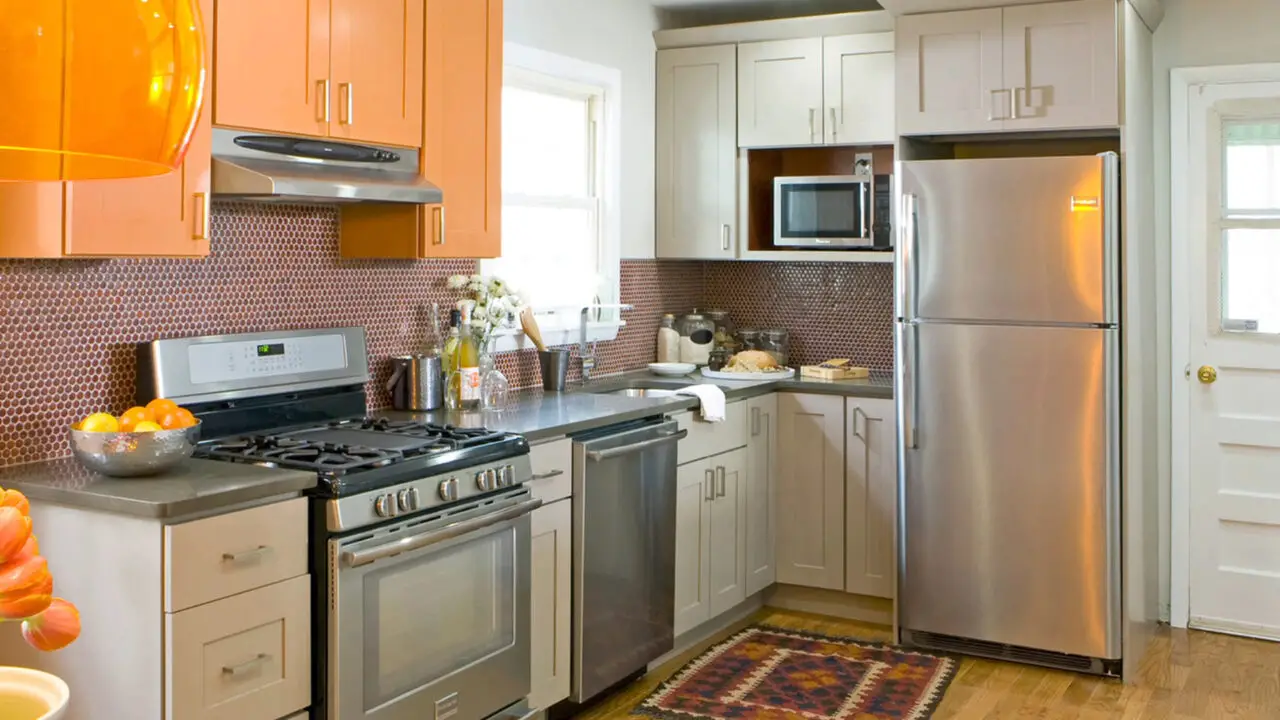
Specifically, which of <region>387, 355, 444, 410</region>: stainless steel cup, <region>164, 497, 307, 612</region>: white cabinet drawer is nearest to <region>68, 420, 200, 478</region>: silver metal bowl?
<region>164, 497, 307, 612</region>: white cabinet drawer

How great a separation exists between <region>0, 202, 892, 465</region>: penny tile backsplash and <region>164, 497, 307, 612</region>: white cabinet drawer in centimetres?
65

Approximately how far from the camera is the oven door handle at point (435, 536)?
2.73m

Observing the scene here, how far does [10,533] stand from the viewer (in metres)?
0.95

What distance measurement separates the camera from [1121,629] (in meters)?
4.21

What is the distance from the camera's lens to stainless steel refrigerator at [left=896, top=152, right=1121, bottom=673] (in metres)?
4.13

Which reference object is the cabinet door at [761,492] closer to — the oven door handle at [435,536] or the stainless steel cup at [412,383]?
the stainless steel cup at [412,383]

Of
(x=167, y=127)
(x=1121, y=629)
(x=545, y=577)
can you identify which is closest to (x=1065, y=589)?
(x=1121, y=629)

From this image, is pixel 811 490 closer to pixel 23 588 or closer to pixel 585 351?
pixel 585 351

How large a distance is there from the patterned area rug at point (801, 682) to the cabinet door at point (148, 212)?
2.00m

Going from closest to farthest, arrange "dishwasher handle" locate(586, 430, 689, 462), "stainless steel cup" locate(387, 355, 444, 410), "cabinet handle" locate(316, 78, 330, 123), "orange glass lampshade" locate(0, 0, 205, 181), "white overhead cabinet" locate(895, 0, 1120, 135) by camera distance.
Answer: "orange glass lampshade" locate(0, 0, 205, 181), "cabinet handle" locate(316, 78, 330, 123), "dishwasher handle" locate(586, 430, 689, 462), "stainless steel cup" locate(387, 355, 444, 410), "white overhead cabinet" locate(895, 0, 1120, 135)

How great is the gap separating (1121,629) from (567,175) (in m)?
2.51

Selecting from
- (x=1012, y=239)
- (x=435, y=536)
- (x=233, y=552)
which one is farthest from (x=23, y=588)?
(x=1012, y=239)

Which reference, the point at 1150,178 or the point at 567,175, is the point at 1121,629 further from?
the point at 567,175

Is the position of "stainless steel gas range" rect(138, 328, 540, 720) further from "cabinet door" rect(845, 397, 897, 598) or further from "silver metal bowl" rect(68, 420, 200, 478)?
"cabinet door" rect(845, 397, 897, 598)
